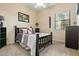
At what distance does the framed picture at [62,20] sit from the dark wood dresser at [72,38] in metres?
0.12

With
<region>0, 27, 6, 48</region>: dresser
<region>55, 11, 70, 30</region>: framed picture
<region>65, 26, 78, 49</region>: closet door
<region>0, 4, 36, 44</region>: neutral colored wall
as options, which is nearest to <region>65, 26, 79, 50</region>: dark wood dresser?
<region>65, 26, 78, 49</region>: closet door

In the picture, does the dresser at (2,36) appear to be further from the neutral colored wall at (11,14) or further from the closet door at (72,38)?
the closet door at (72,38)

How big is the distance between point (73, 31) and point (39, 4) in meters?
0.96

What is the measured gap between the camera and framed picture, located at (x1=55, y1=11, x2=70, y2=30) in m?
1.64

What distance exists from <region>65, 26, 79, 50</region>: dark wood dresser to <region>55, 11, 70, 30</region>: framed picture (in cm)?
12

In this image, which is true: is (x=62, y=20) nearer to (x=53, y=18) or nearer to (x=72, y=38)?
(x=53, y=18)

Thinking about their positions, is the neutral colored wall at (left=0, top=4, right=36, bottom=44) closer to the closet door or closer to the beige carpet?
the beige carpet

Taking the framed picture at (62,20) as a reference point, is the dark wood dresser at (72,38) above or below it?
below

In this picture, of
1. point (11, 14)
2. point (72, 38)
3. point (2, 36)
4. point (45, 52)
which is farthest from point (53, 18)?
point (2, 36)

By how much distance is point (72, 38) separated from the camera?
6.09 ft

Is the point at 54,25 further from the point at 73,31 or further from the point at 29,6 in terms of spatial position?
the point at 29,6

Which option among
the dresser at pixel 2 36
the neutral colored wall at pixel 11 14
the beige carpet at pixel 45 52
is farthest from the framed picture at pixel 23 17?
the beige carpet at pixel 45 52

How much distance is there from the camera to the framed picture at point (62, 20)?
1.64m

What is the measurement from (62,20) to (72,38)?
480mm
